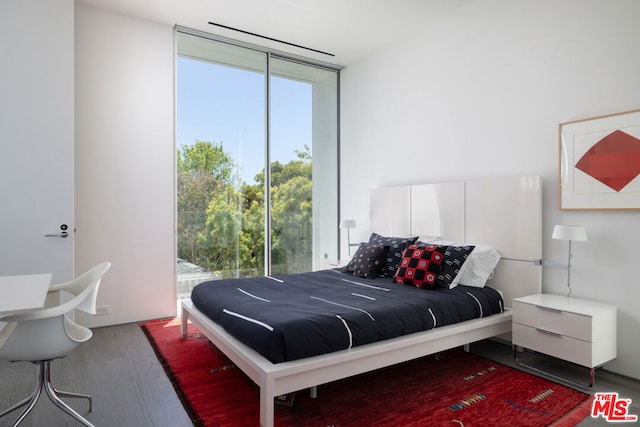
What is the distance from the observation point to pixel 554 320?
107 inches

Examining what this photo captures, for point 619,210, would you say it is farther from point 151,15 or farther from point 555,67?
point 151,15

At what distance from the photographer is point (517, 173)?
3.46 m

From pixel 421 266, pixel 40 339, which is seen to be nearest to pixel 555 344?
pixel 421 266

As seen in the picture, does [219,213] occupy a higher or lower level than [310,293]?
higher

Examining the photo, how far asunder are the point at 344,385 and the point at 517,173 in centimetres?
231

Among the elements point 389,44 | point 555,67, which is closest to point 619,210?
point 555,67

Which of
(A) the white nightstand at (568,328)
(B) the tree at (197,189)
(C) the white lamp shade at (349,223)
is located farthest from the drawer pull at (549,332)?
(B) the tree at (197,189)

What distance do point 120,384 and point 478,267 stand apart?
292 cm

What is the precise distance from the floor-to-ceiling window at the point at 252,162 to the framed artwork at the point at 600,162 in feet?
10.3

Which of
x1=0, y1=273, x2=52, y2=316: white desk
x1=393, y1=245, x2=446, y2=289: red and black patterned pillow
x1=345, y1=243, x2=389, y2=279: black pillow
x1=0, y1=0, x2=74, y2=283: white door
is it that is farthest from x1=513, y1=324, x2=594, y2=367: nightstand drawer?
x1=0, y1=0, x2=74, y2=283: white door

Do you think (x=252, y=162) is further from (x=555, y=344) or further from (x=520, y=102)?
(x=555, y=344)

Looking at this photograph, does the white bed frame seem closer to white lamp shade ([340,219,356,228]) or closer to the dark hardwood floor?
white lamp shade ([340,219,356,228])

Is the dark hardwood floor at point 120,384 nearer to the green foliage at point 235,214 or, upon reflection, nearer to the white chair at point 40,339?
the white chair at point 40,339

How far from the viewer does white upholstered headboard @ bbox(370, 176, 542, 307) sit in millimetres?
3268
